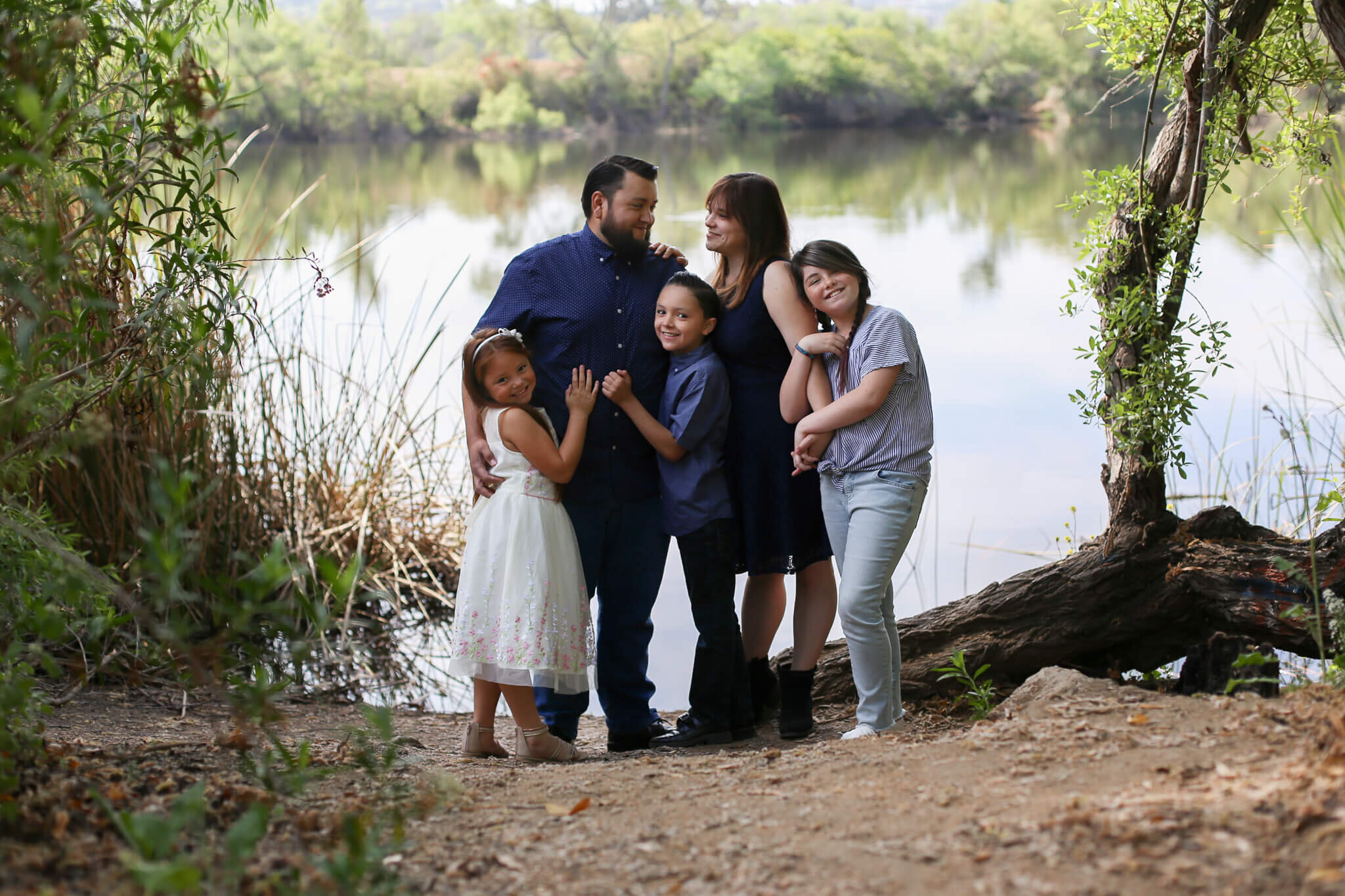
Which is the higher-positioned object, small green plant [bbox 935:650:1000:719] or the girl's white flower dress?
the girl's white flower dress

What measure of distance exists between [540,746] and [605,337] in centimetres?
105

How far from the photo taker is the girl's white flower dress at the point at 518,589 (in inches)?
107

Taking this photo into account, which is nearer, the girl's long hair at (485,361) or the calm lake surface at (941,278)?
the girl's long hair at (485,361)

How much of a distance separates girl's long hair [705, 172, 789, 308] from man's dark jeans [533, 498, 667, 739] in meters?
0.62

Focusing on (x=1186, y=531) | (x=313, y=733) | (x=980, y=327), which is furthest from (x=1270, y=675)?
(x=980, y=327)

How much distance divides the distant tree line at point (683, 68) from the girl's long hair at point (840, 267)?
1457cm

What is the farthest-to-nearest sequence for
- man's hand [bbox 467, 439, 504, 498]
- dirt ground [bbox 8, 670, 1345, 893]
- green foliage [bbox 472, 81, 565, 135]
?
green foliage [bbox 472, 81, 565, 135]
man's hand [bbox 467, 439, 504, 498]
dirt ground [bbox 8, 670, 1345, 893]

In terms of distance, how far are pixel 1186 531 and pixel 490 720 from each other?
1922 millimetres

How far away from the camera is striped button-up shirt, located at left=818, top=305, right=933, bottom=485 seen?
268 cm

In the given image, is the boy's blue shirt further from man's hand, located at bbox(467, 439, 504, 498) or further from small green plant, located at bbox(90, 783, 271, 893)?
small green plant, located at bbox(90, 783, 271, 893)

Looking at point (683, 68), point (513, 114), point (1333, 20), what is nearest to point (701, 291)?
point (1333, 20)

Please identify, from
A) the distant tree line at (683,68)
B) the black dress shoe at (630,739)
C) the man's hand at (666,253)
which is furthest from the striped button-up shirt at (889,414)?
the distant tree line at (683,68)

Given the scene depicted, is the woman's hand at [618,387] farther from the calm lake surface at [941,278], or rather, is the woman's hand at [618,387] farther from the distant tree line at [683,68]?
the distant tree line at [683,68]

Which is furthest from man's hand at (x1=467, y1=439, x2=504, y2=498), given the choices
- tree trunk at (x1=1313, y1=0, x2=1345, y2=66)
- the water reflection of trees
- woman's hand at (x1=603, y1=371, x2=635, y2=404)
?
the water reflection of trees
